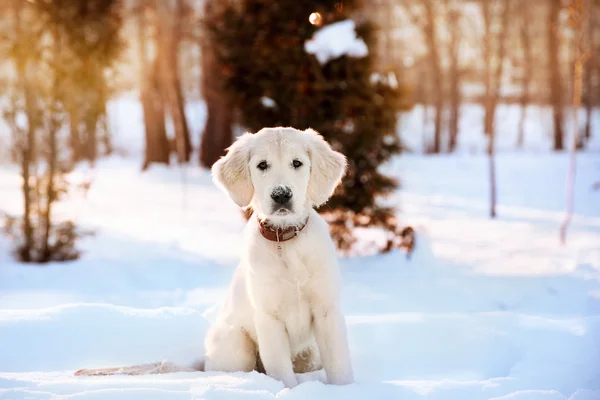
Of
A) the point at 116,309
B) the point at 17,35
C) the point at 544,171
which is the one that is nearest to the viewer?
the point at 116,309

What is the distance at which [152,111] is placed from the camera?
1911 cm

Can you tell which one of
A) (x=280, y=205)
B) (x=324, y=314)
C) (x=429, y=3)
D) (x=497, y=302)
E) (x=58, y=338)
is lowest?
(x=497, y=302)

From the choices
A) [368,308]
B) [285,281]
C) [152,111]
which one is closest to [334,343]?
[285,281]

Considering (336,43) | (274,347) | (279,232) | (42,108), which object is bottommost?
(274,347)

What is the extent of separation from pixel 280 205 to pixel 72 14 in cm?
624

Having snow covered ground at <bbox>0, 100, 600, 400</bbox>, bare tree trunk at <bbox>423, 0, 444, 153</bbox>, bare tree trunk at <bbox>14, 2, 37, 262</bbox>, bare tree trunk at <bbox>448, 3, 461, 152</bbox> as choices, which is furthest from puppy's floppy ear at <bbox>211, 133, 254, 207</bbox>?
bare tree trunk at <bbox>448, 3, 461, 152</bbox>

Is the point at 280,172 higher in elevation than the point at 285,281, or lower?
higher

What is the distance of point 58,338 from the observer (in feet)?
13.1

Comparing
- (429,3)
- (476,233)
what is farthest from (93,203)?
(429,3)

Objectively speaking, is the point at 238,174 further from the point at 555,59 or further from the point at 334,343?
the point at 555,59

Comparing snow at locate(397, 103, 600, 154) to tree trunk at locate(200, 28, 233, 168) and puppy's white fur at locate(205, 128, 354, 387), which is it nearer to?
tree trunk at locate(200, 28, 233, 168)

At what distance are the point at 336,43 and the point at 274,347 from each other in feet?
15.6

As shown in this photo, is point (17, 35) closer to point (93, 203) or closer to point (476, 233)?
Answer: point (93, 203)

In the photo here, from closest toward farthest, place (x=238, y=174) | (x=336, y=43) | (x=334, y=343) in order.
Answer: (x=334, y=343) → (x=238, y=174) → (x=336, y=43)
